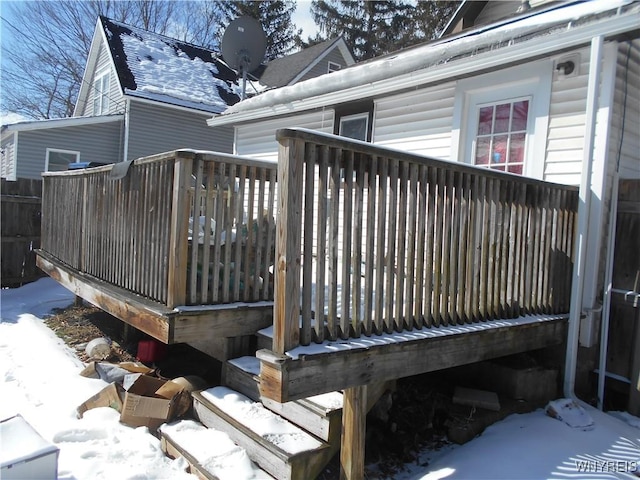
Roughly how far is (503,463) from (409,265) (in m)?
1.42

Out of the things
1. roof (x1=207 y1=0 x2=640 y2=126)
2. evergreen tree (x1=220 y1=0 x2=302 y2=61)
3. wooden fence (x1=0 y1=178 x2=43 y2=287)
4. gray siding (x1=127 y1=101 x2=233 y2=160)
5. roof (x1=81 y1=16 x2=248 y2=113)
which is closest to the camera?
roof (x1=207 y1=0 x2=640 y2=126)

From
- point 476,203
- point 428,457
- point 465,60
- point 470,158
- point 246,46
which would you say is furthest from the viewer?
point 246,46

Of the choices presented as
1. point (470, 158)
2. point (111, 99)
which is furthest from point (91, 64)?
point (470, 158)

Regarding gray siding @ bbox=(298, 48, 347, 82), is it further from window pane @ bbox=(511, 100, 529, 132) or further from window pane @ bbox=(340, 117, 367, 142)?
window pane @ bbox=(511, 100, 529, 132)

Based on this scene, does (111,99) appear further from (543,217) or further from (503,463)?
(503,463)

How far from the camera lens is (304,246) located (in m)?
2.79

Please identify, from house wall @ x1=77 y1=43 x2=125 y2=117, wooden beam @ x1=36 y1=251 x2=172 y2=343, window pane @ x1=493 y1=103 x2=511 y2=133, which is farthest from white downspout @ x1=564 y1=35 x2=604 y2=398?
house wall @ x1=77 y1=43 x2=125 y2=117

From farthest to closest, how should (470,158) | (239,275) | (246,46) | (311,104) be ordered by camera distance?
(246,46) → (311,104) → (470,158) → (239,275)

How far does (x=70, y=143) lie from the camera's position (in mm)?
14203

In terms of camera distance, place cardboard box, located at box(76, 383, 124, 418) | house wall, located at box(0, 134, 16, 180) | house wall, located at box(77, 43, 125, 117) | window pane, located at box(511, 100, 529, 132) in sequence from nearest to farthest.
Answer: cardboard box, located at box(76, 383, 124, 418) < window pane, located at box(511, 100, 529, 132) < house wall, located at box(0, 134, 16, 180) < house wall, located at box(77, 43, 125, 117)

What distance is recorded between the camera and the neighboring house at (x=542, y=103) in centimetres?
434

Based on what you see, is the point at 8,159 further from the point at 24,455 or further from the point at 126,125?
the point at 24,455

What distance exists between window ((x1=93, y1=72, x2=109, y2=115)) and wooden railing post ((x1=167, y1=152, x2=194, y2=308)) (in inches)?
572

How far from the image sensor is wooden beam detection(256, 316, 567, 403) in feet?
8.87
